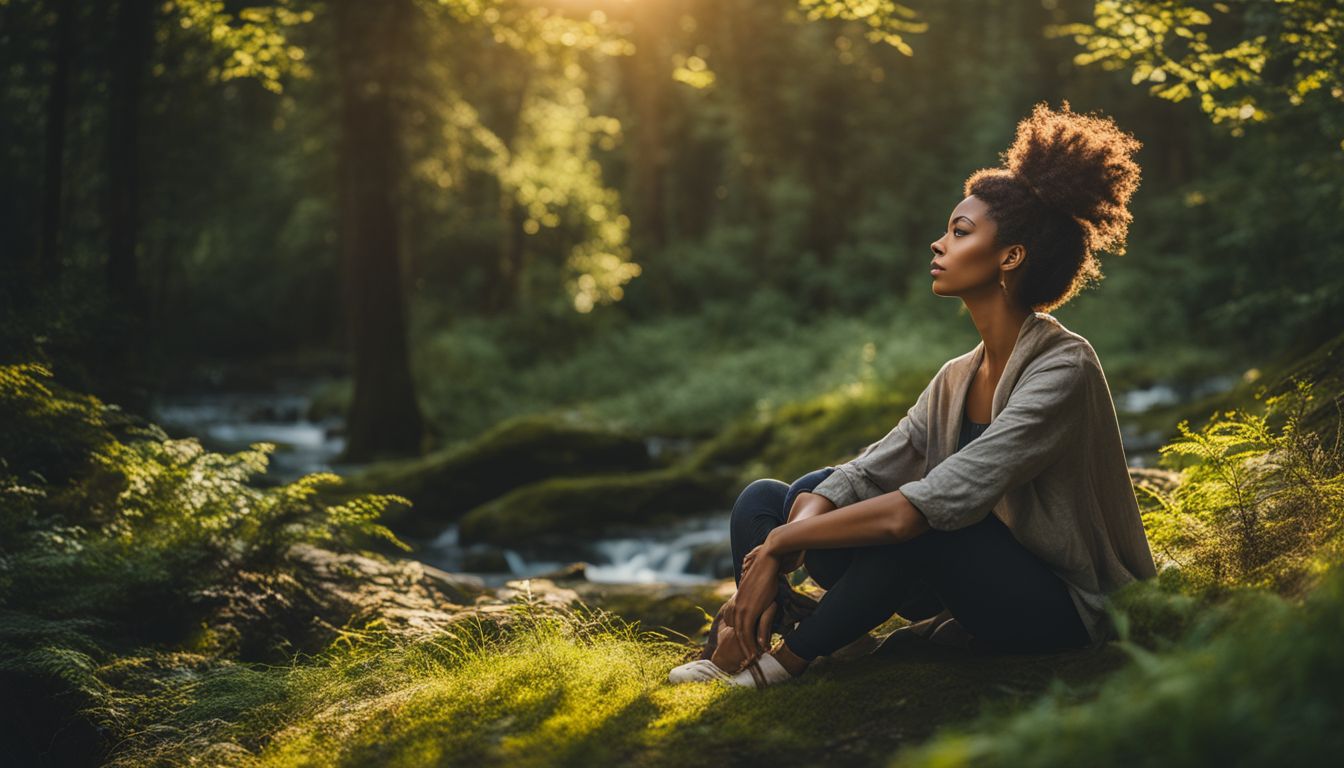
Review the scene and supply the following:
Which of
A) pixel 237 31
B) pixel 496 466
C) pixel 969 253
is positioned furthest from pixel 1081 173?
pixel 237 31

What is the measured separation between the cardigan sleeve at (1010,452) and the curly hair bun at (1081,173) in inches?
23.3

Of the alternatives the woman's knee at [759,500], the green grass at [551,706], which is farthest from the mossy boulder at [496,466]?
the woman's knee at [759,500]

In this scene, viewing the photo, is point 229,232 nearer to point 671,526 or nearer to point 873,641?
point 671,526

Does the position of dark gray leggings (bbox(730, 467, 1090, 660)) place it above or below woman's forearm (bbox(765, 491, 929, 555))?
below

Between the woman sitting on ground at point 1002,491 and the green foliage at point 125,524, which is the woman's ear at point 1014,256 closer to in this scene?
the woman sitting on ground at point 1002,491

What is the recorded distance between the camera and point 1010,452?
3576 millimetres

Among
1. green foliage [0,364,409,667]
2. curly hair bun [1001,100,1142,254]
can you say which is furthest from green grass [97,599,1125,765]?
curly hair bun [1001,100,1142,254]

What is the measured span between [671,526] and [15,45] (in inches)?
313

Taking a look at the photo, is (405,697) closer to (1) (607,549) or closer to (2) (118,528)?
(2) (118,528)

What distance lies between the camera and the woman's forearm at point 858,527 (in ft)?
11.7

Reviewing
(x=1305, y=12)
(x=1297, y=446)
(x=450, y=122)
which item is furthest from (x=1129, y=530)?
(x=450, y=122)

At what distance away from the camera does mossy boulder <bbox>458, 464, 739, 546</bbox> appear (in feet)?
36.6

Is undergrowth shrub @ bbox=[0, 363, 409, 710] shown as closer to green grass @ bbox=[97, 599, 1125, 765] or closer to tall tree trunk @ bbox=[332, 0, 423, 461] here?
green grass @ bbox=[97, 599, 1125, 765]

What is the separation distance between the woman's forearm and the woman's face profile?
874mm
